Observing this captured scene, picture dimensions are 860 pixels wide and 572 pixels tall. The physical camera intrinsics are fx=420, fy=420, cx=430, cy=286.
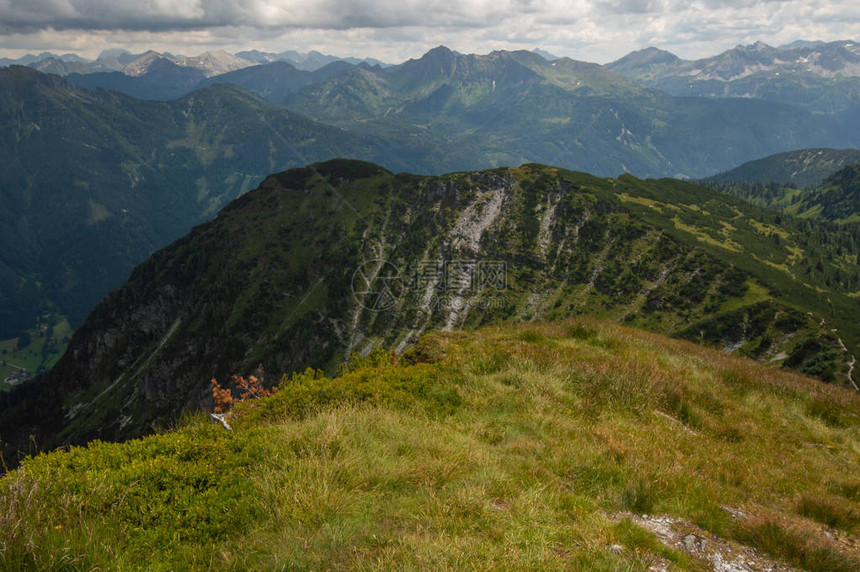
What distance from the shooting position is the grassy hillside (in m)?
5.38

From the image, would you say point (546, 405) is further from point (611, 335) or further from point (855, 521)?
point (611, 335)

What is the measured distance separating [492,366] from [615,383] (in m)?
3.44

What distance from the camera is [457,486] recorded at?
6.88 meters

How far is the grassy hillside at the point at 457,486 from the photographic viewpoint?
5375mm

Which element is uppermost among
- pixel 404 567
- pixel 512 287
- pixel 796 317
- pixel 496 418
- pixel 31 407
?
pixel 404 567

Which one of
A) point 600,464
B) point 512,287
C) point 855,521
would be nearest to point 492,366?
point 600,464

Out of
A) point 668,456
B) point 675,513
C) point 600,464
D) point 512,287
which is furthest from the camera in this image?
point 512,287

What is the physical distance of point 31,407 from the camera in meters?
199
